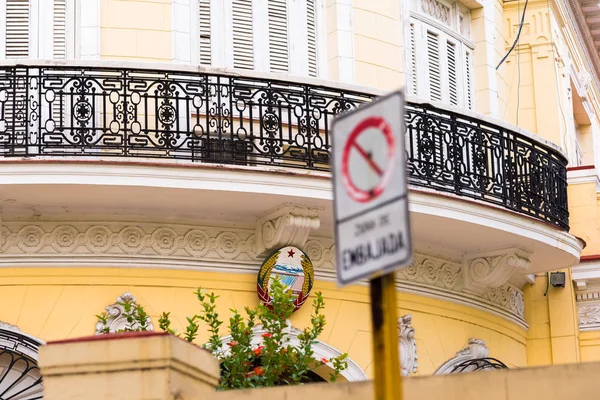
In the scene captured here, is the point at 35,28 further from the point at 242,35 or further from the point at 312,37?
the point at 312,37

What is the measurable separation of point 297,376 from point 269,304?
258 centimetres

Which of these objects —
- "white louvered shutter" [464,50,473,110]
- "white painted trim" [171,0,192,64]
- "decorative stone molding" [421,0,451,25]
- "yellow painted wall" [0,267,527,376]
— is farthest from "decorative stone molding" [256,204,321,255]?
"white louvered shutter" [464,50,473,110]

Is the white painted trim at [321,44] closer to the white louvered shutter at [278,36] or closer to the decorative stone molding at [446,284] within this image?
the white louvered shutter at [278,36]

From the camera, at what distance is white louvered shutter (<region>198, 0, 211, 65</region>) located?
51.5 feet

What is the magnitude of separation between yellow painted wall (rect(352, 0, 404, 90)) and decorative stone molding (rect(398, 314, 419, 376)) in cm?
264

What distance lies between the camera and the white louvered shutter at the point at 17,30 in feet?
50.3

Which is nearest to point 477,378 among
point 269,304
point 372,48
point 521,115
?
point 269,304

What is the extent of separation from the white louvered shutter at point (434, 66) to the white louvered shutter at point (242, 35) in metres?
2.58

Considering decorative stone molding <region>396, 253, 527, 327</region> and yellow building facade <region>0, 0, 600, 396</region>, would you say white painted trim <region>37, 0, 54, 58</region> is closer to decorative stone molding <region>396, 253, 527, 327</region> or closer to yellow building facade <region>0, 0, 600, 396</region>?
yellow building facade <region>0, 0, 600, 396</region>

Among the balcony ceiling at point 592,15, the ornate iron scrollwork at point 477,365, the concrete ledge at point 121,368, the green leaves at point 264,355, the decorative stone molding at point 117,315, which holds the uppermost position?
the balcony ceiling at point 592,15

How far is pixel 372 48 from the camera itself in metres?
16.4

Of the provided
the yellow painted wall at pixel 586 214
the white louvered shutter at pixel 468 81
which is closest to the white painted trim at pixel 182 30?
the white louvered shutter at pixel 468 81

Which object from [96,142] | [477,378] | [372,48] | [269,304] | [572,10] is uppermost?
[572,10]

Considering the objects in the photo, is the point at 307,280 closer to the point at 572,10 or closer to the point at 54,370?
the point at 54,370
